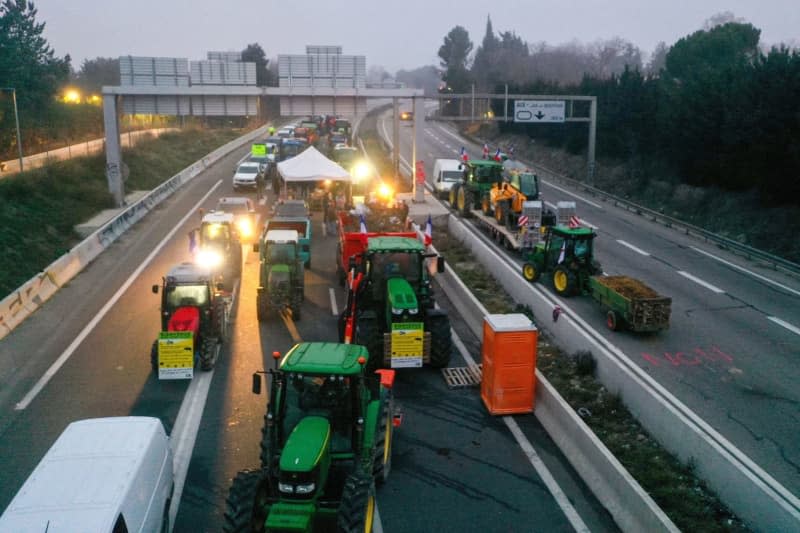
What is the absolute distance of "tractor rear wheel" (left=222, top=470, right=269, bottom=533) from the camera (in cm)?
784

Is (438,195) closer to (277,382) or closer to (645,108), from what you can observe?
(645,108)

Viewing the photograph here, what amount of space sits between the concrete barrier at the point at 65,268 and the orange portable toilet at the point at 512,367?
12.2 metres

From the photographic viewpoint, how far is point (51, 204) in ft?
108

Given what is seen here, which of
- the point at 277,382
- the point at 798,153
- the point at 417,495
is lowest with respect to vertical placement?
the point at 417,495

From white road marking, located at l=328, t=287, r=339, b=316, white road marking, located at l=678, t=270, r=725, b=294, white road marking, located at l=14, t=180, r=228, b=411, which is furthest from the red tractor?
white road marking, located at l=678, t=270, r=725, b=294

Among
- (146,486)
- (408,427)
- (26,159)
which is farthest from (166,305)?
(26,159)

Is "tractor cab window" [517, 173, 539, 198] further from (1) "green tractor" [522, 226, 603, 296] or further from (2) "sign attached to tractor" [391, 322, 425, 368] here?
(2) "sign attached to tractor" [391, 322, 425, 368]

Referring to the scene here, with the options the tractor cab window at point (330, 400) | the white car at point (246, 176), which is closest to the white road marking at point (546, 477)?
the tractor cab window at point (330, 400)

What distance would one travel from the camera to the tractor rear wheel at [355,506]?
791 centimetres

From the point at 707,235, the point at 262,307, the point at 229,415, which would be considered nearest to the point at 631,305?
the point at 262,307

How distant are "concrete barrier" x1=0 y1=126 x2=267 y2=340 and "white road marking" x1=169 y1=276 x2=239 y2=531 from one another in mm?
6222

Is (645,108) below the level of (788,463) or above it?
above

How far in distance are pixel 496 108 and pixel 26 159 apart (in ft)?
148

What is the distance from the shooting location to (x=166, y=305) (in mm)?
15773
